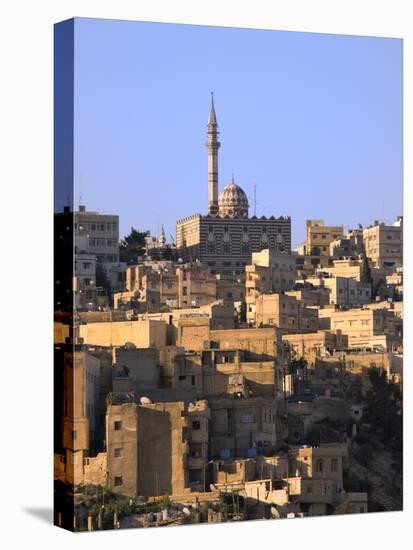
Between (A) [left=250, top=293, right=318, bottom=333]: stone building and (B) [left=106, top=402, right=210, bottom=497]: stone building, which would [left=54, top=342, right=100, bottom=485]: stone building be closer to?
(B) [left=106, top=402, right=210, bottom=497]: stone building

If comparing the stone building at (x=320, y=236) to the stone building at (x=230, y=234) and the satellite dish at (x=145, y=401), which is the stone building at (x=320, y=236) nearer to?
the stone building at (x=230, y=234)

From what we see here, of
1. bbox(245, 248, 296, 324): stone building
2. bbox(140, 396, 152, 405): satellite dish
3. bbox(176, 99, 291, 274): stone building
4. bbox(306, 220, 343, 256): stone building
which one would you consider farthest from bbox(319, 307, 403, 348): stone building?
bbox(140, 396, 152, 405): satellite dish

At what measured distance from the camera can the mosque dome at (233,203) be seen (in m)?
24.3

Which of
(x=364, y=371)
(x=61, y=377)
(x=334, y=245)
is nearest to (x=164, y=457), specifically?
(x=61, y=377)

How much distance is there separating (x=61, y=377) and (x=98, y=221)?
79.2 inches

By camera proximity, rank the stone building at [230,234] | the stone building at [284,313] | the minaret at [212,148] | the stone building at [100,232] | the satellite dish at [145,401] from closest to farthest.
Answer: the stone building at [100,232] → the minaret at [212,148] → the satellite dish at [145,401] → the stone building at [230,234] → the stone building at [284,313]

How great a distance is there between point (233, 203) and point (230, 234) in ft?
1.22

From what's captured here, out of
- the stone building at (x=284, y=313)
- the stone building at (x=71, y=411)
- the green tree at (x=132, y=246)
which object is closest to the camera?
the stone building at (x=71, y=411)

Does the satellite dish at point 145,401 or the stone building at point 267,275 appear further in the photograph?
the stone building at point 267,275

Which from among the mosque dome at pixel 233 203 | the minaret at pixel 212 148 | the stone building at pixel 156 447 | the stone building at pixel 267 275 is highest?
the minaret at pixel 212 148

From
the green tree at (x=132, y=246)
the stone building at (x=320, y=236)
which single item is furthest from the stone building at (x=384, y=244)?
the green tree at (x=132, y=246)

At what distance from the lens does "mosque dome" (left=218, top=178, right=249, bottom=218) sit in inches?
959

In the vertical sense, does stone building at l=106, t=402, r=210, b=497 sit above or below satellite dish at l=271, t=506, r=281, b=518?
above

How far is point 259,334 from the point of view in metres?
25.8
